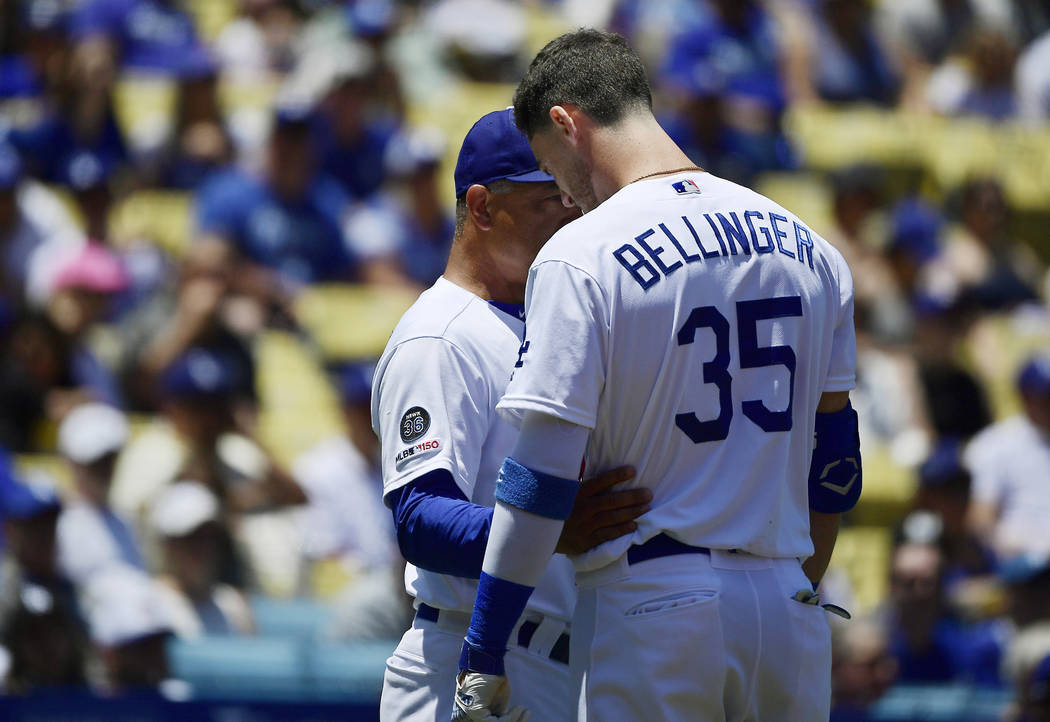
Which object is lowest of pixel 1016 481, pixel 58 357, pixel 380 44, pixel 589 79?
pixel 1016 481

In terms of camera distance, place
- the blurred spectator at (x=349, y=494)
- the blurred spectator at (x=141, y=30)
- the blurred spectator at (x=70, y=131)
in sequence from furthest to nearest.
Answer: the blurred spectator at (x=141, y=30) → the blurred spectator at (x=70, y=131) → the blurred spectator at (x=349, y=494)

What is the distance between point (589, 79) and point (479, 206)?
1.57ft

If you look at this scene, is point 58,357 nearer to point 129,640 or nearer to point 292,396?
point 292,396

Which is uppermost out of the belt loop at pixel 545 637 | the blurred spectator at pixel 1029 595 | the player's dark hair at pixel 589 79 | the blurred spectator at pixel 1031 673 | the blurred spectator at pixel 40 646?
the player's dark hair at pixel 589 79

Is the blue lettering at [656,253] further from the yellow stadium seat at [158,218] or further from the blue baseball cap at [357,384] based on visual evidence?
the yellow stadium seat at [158,218]

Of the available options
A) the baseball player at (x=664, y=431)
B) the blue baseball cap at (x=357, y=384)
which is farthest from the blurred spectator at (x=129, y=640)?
the baseball player at (x=664, y=431)

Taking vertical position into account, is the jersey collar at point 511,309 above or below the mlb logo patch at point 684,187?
below

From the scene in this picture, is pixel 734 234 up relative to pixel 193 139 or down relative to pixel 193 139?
down

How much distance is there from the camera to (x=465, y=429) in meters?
2.77

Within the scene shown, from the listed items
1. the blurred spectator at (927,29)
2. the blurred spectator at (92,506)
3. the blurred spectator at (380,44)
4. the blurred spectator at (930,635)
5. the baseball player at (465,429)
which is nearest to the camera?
the baseball player at (465,429)

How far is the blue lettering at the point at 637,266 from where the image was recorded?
95.5 inches

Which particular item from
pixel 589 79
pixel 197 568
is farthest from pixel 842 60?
pixel 589 79

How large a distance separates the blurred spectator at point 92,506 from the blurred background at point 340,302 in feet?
0.04

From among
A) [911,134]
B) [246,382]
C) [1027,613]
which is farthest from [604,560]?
[911,134]
